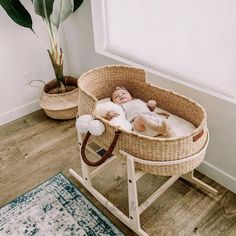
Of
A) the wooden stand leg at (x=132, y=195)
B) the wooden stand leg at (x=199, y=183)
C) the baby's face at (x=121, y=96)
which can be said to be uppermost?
the baby's face at (x=121, y=96)

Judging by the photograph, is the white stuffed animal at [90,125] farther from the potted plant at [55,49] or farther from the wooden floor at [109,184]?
the potted plant at [55,49]

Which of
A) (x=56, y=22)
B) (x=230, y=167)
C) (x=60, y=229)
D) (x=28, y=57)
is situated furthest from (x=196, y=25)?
(x=28, y=57)

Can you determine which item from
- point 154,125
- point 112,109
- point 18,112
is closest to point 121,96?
point 112,109

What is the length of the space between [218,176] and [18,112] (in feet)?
6.09

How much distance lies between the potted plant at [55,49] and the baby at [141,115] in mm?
746

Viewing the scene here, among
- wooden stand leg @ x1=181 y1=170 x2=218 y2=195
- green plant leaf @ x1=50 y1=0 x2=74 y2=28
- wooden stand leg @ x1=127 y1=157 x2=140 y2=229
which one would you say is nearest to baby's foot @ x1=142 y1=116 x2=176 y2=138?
wooden stand leg @ x1=127 y1=157 x2=140 y2=229

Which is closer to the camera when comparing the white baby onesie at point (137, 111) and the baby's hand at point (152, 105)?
the white baby onesie at point (137, 111)

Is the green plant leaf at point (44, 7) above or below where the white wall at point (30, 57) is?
above

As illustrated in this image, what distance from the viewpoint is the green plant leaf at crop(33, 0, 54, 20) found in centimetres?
198

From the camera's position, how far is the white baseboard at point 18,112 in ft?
8.32

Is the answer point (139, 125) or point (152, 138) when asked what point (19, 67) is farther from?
point (152, 138)

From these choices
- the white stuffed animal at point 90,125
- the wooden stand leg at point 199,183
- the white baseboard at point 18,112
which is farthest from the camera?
the white baseboard at point 18,112

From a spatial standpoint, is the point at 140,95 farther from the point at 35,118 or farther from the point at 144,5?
the point at 35,118

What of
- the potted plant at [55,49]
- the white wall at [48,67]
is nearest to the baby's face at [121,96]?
the white wall at [48,67]
